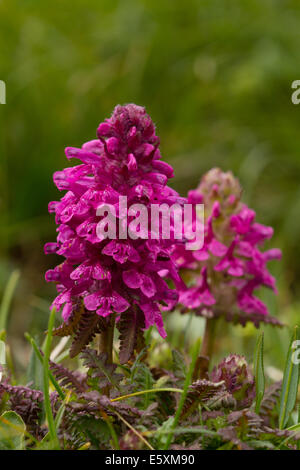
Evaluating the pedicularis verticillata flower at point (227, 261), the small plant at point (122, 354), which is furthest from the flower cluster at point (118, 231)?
the pedicularis verticillata flower at point (227, 261)

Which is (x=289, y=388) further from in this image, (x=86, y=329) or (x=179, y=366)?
(x=86, y=329)

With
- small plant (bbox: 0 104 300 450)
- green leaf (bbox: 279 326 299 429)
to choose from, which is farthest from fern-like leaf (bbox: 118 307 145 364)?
green leaf (bbox: 279 326 299 429)

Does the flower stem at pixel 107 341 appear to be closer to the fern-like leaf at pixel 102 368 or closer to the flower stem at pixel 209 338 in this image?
the fern-like leaf at pixel 102 368

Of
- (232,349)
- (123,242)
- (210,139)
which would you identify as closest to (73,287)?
(123,242)

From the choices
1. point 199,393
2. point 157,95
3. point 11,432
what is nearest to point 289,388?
point 199,393

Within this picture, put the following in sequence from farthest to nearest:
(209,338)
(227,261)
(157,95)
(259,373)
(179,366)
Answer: (157,95)
(209,338)
(227,261)
(179,366)
(259,373)

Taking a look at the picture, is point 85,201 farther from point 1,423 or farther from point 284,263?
point 284,263
